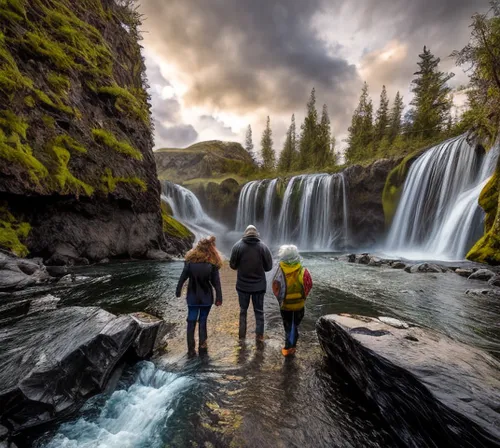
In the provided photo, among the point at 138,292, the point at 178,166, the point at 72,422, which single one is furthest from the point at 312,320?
the point at 178,166

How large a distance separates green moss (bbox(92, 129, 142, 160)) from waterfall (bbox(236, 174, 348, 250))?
2474 centimetres

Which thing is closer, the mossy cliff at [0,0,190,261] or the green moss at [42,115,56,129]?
the mossy cliff at [0,0,190,261]

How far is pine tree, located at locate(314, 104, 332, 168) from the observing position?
55812 mm

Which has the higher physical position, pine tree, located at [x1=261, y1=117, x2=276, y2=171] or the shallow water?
pine tree, located at [x1=261, y1=117, x2=276, y2=171]

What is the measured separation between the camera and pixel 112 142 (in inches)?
674

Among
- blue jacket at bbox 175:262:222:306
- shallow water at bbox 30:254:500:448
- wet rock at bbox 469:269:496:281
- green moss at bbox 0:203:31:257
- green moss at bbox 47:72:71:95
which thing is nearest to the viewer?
shallow water at bbox 30:254:500:448

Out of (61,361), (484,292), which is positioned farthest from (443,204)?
(61,361)

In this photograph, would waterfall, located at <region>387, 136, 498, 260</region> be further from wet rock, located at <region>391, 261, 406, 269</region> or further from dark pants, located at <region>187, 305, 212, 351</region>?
dark pants, located at <region>187, 305, 212, 351</region>

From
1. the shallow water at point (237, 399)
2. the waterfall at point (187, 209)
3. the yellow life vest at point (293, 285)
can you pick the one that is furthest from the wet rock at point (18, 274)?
the waterfall at point (187, 209)

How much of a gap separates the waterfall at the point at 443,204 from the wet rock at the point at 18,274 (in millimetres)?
24477

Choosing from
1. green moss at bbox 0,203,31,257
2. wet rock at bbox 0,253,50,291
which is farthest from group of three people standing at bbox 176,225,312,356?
green moss at bbox 0,203,31,257

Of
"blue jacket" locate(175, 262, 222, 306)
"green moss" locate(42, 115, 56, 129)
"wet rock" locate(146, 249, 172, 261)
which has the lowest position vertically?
"wet rock" locate(146, 249, 172, 261)

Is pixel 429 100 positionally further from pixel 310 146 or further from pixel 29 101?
pixel 29 101

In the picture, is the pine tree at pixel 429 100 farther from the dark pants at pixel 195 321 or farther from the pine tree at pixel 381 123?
the dark pants at pixel 195 321
